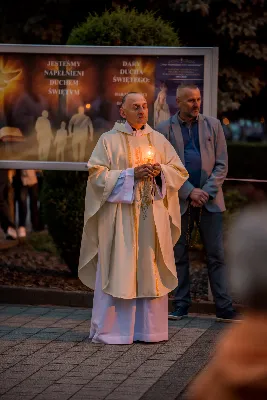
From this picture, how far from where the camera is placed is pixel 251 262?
2.94 m

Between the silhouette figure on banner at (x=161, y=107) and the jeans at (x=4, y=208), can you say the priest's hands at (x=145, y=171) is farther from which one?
the jeans at (x=4, y=208)

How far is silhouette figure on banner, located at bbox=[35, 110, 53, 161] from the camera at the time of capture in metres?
11.0

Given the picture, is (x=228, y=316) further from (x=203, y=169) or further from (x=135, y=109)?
(x=135, y=109)

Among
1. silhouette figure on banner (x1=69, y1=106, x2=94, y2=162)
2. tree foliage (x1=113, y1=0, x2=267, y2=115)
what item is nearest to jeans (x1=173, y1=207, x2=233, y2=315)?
silhouette figure on banner (x1=69, y1=106, x2=94, y2=162)

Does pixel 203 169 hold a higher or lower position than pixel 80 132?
lower

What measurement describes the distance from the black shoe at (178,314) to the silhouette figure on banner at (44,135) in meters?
1.97

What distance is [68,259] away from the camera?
39.1 feet

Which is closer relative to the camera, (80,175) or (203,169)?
(203,169)

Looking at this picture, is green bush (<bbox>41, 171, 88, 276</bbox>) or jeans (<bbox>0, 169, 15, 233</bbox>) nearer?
green bush (<bbox>41, 171, 88, 276</bbox>)

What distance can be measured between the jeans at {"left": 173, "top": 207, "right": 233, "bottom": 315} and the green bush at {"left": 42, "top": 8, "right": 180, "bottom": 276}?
5.98 feet

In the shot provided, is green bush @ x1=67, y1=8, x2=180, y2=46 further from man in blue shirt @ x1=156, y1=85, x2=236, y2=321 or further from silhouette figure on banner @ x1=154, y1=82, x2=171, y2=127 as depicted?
man in blue shirt @ x1=156, y1=85, x2=236, y2=321

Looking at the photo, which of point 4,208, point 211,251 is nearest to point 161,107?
point 211,251

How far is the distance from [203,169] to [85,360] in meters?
2.25

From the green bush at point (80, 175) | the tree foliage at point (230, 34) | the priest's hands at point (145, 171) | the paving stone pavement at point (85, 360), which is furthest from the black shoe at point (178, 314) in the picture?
the tree foliage at point (230, 34)
